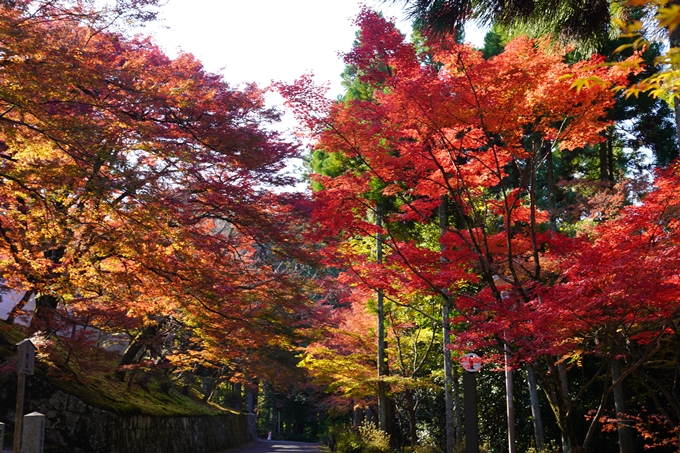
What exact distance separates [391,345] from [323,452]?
8.26 m

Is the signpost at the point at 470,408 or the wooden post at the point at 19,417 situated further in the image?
the signpost at the point at 470,408

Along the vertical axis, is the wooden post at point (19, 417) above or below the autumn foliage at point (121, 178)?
below

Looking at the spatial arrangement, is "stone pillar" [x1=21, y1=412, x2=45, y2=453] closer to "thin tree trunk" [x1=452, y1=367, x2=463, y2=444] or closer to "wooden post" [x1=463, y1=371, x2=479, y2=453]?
"wooden post" [x1=463, y1=371, x2=479, y2=453]

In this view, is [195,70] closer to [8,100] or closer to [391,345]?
[8,100]

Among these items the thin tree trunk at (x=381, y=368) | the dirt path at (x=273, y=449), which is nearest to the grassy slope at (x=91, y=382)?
the thin tree trunk at (x=381, y=368)

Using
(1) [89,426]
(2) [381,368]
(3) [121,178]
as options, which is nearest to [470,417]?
(3) [121,178]

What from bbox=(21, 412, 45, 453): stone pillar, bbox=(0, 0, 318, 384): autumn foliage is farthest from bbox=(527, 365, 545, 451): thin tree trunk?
bbox=(21, 412, 45, 453): stone pillar

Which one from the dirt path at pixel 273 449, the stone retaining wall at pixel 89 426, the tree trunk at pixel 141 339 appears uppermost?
the tree trunk at pixel 141 339

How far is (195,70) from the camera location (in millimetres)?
13125

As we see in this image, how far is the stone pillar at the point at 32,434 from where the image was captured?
8.77m

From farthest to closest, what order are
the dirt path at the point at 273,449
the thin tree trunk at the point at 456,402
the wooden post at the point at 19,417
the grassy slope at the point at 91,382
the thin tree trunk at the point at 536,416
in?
the dirt path at the point at 273,449 → the thin tree trunk at the point at 456,402 → the thin tree trunk at the point at 536,416 → the grassy slope at the point at 91,382 → the wooden post at the point at 19,417

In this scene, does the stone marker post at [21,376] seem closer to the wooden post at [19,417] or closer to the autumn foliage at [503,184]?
the wooden post at [19,417]

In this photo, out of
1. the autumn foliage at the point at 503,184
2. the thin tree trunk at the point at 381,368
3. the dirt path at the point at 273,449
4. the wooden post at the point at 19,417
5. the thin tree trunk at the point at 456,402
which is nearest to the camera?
the wooden post at the point at 19,417

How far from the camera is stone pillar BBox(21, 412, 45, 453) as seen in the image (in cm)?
877
